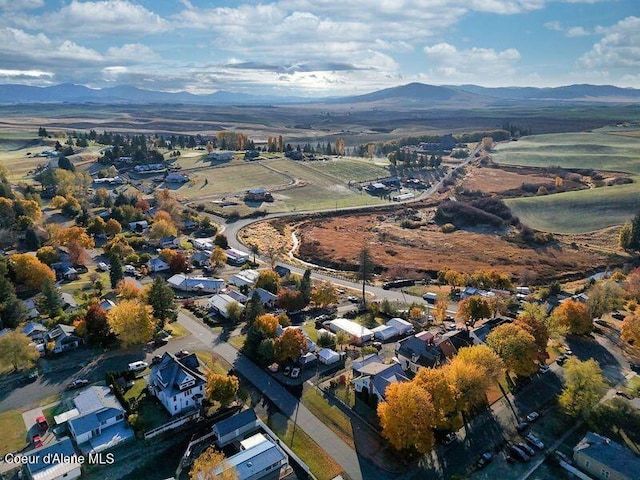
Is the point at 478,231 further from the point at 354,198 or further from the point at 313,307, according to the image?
the point at 313,307

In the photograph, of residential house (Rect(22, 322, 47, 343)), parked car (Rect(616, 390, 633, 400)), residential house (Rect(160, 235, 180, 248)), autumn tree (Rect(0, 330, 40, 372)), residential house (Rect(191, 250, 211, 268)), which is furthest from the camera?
residential house (Rect(160, 235, 180, 248))

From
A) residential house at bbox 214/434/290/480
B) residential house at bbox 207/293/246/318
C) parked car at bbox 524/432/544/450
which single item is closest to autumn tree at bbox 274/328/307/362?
residential house at bbox 214/434/290/480

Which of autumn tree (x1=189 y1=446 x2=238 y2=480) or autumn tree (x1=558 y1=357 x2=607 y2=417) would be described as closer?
autumn tree (x1=189 y1=446 x2=238 y2=480)

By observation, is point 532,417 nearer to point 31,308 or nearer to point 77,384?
point 77,384

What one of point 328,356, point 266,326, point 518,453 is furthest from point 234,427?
point 518,453

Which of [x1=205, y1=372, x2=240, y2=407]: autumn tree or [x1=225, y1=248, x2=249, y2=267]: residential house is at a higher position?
[x1=205, y1=372, x2=240, y2=407]: autumn tree

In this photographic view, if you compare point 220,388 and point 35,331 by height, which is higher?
point 220,388

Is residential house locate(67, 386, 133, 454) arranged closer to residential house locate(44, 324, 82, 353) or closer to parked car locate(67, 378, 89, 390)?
parked car locate(67, 378, 89, 390)

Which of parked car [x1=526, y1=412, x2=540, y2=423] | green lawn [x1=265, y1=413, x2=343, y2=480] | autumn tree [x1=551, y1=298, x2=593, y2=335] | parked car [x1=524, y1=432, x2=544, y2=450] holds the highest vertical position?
autumn tree [x1=551, y1=298, x2=593, y2=335]
